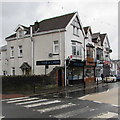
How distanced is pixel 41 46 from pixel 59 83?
6259mm

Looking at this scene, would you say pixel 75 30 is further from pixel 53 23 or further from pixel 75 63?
pixel 75 63

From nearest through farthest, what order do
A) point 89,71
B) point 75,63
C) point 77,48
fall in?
point 75,63
point 77,48
point 89,71

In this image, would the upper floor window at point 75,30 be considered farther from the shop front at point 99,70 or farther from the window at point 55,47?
the shop front at point 99,70

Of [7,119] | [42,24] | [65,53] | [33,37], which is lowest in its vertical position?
[7,119]

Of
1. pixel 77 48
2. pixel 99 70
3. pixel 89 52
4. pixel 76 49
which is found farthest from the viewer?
pixel 99 70

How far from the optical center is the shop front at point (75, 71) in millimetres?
24902

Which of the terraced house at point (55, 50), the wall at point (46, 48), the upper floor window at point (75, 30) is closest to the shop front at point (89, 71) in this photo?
the terraced house at point (55, 50)

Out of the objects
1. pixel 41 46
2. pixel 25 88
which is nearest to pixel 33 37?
pixel 41 46

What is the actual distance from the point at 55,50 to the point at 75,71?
4.74 meters

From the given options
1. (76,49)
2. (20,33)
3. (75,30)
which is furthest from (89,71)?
(20,33)

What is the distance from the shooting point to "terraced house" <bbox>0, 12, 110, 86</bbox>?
942 inches

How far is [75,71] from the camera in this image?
2673cm

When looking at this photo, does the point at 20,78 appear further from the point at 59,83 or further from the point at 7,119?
the point at 7,119

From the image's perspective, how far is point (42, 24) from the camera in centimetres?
2833
